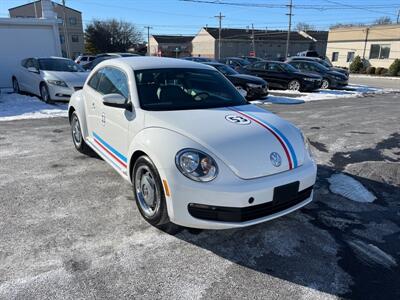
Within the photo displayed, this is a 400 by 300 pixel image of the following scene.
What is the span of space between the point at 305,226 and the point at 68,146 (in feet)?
14.3

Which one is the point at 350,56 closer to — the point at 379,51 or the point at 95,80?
the point at 379,51

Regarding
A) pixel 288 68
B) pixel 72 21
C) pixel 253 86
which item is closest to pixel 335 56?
pixel 288 68

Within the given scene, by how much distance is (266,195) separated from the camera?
9.36ft

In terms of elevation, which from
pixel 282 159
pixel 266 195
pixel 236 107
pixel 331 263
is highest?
pixel 236 107

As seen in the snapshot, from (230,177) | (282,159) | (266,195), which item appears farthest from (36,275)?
(282,159)

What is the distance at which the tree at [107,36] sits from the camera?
58.0 metres

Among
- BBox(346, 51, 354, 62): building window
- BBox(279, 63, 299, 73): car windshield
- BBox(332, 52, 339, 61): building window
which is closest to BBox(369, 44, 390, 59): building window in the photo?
BBox(346, 51, 354, 62): building window

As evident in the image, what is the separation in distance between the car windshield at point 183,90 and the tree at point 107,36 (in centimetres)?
5863

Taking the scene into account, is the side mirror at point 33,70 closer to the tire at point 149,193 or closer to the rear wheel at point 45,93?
the rear wheel at point 45,93

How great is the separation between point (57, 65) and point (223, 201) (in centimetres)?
982

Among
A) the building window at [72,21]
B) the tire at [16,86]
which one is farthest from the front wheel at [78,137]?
the building window at [72,21]

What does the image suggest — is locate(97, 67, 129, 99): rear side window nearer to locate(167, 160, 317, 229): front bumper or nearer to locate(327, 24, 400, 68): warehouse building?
locate(167, 160, 317, 229): front bumper

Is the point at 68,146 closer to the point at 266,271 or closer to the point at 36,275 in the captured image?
the point at 36,275

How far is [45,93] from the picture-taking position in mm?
10250
